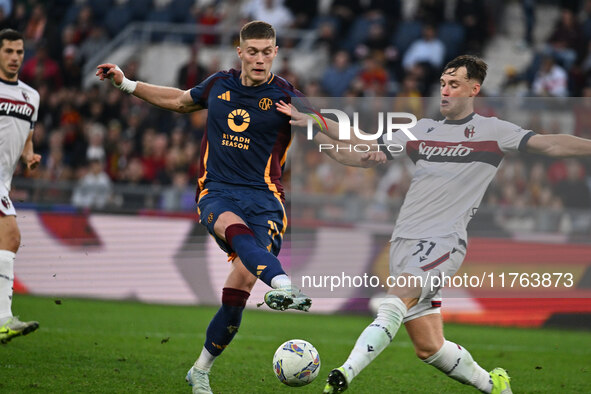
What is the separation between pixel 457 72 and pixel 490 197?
5.44 metres

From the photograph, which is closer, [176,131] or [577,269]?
[577,269]

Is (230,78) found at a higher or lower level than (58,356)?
higher

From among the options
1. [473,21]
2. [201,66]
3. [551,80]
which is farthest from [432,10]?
[201,66]

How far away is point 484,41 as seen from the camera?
58.5ft

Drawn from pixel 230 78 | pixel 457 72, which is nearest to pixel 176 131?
pixel 230 78

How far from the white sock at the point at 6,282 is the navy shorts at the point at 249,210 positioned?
6.98 feet

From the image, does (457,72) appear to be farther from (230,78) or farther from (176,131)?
(176,131)

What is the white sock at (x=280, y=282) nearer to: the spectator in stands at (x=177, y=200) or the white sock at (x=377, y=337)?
the white sock at (x=377, y=337)

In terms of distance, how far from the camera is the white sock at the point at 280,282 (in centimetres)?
591

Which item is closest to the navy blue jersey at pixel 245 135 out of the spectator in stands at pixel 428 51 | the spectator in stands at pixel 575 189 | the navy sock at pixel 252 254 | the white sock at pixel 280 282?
the navy sock at pixel 252 254

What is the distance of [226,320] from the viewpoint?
698 cm

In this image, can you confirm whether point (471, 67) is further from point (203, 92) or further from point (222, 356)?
point (222, 356)

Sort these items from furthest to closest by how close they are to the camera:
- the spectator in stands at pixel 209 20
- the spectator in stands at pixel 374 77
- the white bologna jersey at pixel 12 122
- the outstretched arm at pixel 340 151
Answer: the spectator in stands at pixel 209 20
the spectator in stands at pixel 374 77
the white bologna jersey at pixel 12 122
the outstretched arm at pixel 340 151

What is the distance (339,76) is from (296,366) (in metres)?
11.0
